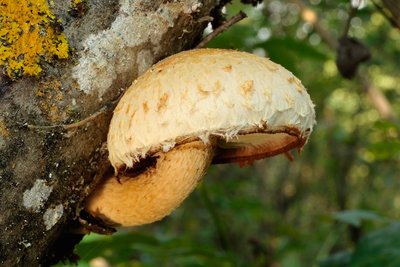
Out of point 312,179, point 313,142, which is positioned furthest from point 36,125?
point 312,179

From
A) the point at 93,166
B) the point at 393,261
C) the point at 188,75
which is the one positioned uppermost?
the point at 188,75

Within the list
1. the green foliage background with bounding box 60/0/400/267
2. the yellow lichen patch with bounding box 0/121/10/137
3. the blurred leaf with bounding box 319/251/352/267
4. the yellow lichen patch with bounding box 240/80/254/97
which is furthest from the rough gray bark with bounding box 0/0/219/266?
the blurred leaf with bounding box 319/251/352/267

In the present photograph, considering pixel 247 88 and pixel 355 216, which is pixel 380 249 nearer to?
pixel 355 216

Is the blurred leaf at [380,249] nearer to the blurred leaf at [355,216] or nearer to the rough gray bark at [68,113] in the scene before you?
the blurred leaf at [355,216]

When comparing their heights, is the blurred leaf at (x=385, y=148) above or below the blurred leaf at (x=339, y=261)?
above

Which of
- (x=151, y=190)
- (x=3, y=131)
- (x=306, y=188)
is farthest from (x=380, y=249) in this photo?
(x=306, y=188)

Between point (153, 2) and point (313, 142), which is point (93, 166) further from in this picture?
point (313, 142)

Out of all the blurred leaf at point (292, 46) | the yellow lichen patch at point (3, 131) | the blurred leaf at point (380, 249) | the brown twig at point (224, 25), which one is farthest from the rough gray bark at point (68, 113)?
the blurred leaf at point (380, 249)
